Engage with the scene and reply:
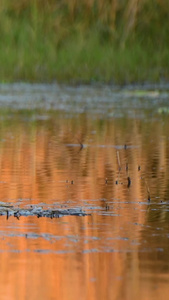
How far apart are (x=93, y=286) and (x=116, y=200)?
222cm

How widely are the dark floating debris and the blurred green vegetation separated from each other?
1337 cm

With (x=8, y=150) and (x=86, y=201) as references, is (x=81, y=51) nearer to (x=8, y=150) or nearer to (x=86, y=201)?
(x=8, y=150)

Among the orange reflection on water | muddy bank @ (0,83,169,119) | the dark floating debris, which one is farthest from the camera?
muddy bank @ (0,83,169,119)

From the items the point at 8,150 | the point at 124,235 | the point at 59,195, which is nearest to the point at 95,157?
the point at 8,150

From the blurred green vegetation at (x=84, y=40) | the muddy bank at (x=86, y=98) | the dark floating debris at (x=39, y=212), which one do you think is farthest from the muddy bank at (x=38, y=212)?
the blurred green vegetation at (x=84, y=40)

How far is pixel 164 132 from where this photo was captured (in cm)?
1141

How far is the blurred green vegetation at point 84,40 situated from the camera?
63.7 ft

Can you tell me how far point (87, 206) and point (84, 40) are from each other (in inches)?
568

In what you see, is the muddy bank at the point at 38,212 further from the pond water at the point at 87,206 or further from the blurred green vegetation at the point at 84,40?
the blurred green vegetation at the point at 84,40

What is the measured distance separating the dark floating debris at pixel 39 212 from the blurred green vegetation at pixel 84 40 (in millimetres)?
13373

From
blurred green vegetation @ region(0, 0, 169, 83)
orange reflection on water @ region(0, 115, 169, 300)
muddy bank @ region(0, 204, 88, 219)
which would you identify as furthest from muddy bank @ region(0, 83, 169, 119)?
muddy bank @ region(0, 204, 88, 219)

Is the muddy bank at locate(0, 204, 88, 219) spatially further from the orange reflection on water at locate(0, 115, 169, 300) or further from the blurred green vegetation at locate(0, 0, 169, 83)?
the blurred green vegetation at locate(0, 0, 169, 83)

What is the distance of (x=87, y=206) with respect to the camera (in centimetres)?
614

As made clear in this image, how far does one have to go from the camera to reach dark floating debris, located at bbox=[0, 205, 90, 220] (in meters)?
5.83
